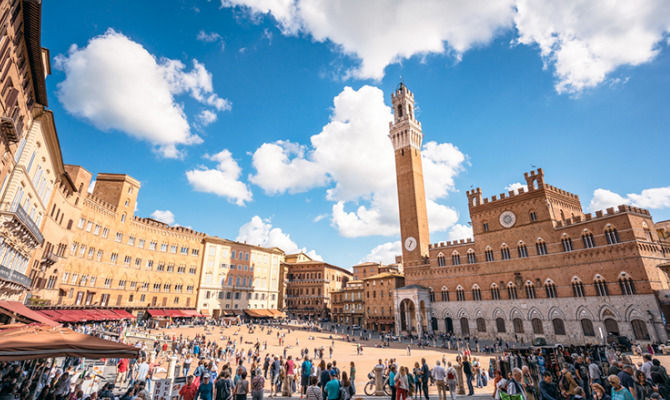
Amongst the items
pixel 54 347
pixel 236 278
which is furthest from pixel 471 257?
pixel 54 347

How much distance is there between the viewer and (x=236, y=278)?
56438 mm

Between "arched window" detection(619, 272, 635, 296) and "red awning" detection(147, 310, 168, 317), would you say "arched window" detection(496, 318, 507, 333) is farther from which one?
→ "red awning" detection(147, 310, 168, 317)

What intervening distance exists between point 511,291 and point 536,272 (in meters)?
3.83

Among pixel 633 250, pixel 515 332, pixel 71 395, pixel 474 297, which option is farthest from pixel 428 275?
pixel 71 395

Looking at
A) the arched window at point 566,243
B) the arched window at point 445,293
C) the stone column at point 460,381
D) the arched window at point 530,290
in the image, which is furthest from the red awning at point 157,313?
the arched window at point 566,243

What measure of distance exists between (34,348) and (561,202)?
48.3 metres

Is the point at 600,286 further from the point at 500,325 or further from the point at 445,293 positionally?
the point at 445,293

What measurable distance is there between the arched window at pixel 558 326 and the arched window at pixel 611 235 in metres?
9.85

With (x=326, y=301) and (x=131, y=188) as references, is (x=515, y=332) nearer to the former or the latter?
(x=326, y=301)

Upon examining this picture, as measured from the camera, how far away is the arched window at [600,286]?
31.2m

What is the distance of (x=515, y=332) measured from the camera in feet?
122

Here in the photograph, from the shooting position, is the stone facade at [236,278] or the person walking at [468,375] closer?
the person walking at [468,375]

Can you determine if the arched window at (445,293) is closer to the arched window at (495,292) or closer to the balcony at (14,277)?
the arched window at (495,292)

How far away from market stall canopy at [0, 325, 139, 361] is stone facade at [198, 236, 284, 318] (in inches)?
1826
